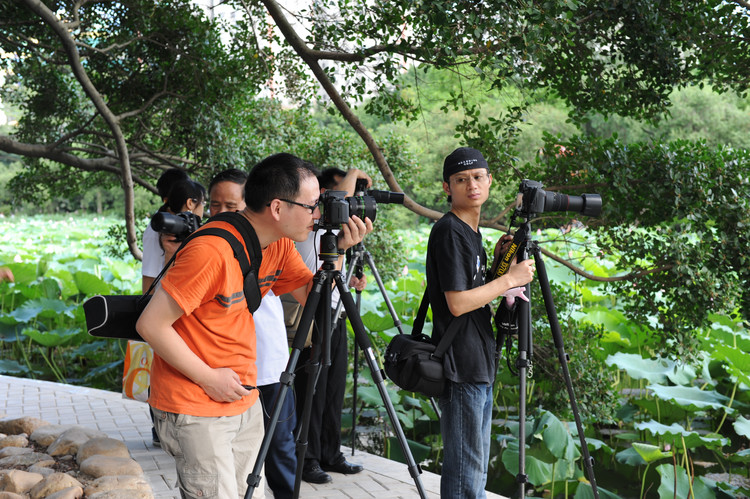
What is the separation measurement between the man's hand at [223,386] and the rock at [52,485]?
1906mm

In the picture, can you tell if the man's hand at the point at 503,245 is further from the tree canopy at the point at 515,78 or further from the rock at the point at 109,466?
the rock at the point at 109,466

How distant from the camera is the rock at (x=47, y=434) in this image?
13.9 ft

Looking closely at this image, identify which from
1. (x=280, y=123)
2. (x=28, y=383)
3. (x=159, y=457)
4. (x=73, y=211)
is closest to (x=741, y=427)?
Result: (x=159, y=457)

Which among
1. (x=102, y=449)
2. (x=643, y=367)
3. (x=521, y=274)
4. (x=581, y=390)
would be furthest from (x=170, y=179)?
(x=643, y=367)

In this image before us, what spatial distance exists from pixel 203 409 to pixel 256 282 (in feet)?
1.23

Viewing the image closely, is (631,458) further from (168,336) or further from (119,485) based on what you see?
(168,336)

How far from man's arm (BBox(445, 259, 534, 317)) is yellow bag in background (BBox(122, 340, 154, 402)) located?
195cm

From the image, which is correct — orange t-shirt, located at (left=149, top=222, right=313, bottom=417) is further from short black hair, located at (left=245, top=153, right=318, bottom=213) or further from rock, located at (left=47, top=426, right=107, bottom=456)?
rock, located at (left=47, top=426, right=107, bottom=456)

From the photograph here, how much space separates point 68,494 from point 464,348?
2.02 meters

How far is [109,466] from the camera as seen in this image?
3580mm

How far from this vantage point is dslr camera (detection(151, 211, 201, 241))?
2.71 metres

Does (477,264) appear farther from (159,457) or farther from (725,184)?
(159,457)

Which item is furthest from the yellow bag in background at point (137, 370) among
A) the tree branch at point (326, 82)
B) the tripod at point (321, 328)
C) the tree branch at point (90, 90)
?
the tree branch at point (90, 90)

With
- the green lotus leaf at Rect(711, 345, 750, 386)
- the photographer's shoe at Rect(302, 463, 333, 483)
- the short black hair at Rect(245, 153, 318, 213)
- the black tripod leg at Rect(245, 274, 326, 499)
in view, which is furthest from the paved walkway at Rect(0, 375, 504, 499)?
the green lotus leaf at Rect(711, 345, 750, 386)
